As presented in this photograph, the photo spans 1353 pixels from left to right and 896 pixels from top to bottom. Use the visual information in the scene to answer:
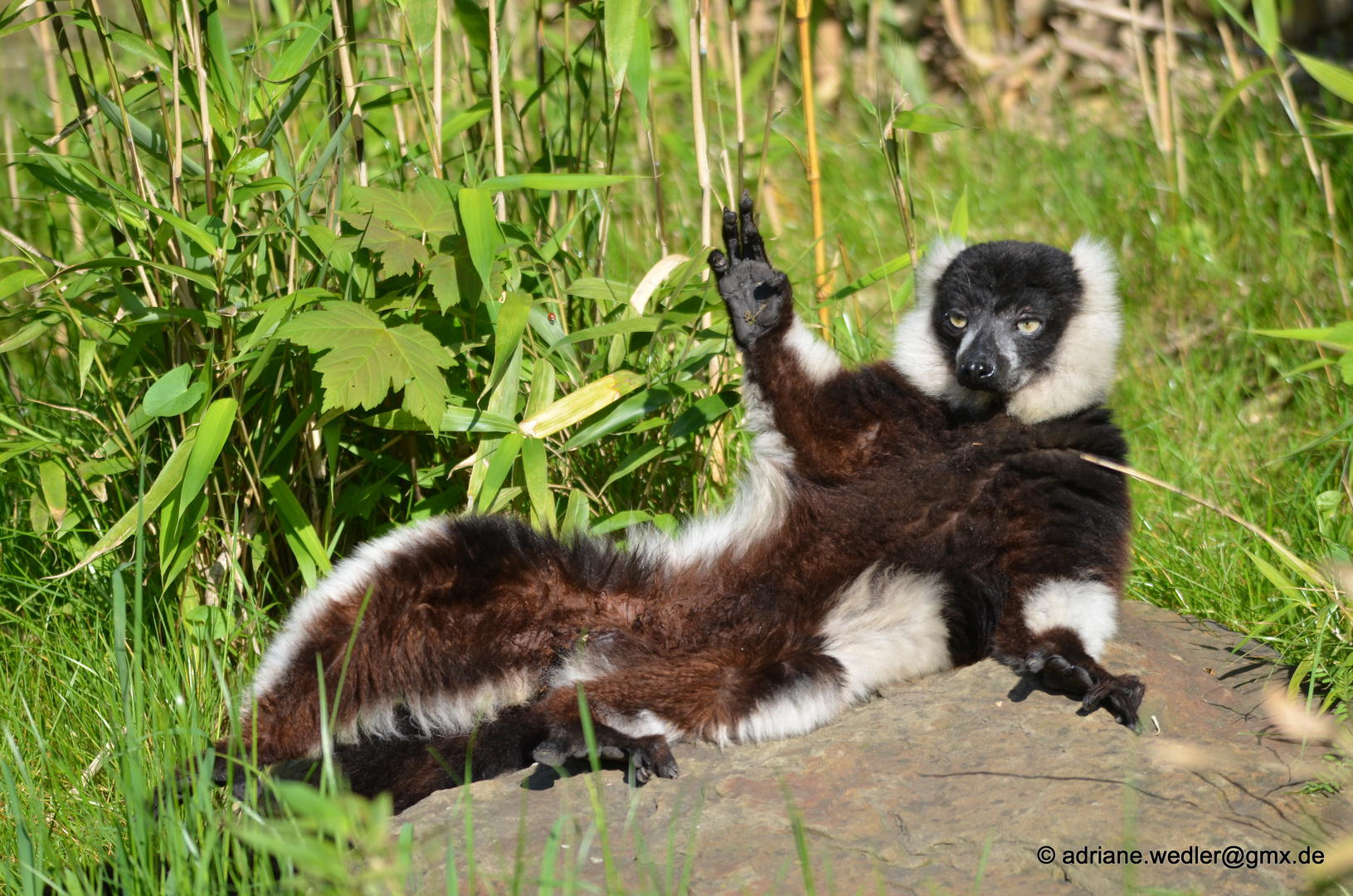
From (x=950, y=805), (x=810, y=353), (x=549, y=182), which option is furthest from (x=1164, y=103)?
(x=950, y=805)

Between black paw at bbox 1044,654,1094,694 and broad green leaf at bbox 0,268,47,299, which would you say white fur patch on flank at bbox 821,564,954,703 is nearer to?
black paw at bbox 1044,654,1094,694

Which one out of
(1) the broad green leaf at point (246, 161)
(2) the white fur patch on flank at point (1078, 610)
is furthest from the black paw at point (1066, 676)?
(1) the broad green leaf at point (246, 161)

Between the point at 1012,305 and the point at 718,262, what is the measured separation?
895 millimetres

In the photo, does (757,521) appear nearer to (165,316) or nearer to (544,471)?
(544,471)

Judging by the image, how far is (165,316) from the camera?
10.1 ft

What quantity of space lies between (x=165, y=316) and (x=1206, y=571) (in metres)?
3.13

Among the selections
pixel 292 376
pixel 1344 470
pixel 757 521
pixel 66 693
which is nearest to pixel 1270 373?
pixel 1344 470

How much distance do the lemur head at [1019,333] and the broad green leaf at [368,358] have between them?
1.41 metres

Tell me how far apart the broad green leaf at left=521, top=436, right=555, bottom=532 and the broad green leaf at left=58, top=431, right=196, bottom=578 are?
881 mm

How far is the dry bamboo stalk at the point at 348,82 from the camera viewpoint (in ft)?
10.3

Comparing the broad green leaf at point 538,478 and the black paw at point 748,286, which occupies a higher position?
the black paw at point 748,286

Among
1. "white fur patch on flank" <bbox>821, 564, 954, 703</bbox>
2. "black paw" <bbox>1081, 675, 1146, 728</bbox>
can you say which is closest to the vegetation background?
"black paw" <bbox>1081, 675, 1146, 728</bbox>

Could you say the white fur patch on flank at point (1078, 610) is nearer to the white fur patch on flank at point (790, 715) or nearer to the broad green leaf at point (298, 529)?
the white fur patch on flank at point (790, 715)

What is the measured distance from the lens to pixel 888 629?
9.62 ft
